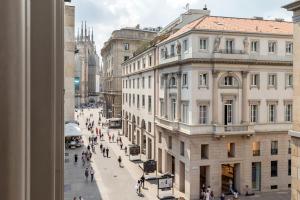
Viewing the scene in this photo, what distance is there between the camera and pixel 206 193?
2781cm

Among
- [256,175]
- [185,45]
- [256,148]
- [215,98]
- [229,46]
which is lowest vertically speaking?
[256,175]

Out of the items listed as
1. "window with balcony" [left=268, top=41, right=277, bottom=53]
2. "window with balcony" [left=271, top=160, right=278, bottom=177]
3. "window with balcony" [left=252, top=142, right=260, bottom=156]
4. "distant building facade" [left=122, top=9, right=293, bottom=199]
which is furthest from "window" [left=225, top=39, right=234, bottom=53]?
"window with balcony" [left=271, top=160, right=278, bottom=177]

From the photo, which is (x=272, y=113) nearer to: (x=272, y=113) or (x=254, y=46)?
(x=272, y=113)

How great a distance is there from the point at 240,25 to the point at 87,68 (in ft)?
444

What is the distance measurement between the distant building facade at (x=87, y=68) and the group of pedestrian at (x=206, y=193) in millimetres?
122304

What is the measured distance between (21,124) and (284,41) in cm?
3557

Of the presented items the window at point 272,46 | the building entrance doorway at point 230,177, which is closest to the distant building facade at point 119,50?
the window at point 272,46

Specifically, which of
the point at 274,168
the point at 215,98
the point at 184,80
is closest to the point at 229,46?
the point at 215,98

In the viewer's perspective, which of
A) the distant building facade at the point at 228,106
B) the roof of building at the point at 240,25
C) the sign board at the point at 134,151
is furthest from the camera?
the sign board at the point at 134,151

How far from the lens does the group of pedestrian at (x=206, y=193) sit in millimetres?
27622

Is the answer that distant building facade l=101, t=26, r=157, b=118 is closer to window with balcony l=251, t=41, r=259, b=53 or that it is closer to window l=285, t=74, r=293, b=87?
window with balcony l=251, t=41, r=259, b=53

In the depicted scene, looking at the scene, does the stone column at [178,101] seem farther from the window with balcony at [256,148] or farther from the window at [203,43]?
the window with balcony at [256,148]

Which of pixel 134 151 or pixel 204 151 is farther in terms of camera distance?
pixel 134 151

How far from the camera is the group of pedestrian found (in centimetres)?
2762
